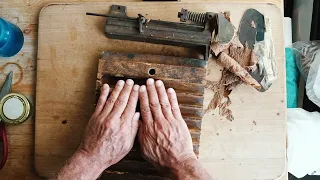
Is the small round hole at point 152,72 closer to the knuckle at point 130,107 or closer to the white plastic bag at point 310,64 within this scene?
the knuckle at point 130,107

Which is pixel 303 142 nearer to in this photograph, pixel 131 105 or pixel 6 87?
pixel 131 105

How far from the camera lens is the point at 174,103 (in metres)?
1.03

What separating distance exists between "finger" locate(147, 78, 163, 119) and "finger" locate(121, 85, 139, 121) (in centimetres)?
3

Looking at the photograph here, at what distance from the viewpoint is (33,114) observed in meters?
1.15

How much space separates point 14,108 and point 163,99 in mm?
431

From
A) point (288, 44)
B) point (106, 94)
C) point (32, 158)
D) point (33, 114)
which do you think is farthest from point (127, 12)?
point (288, 44)

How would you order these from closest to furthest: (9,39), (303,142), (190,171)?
(190,171)
(9,39)
(303,142)

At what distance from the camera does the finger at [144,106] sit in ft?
3.39

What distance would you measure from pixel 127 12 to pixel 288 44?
61 cm

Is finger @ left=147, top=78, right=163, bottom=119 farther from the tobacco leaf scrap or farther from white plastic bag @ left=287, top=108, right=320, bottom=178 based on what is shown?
white plastic bag @ left=287, top=108, right=320, bottom=178

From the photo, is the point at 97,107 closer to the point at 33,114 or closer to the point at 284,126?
the point at 33,114

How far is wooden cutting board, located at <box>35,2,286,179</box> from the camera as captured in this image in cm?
108

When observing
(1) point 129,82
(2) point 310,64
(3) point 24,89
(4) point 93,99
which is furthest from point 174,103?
(2) point 310,64

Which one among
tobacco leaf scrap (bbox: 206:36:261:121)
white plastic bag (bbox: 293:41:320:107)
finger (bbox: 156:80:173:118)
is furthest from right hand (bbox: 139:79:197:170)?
white plastic bag (bbox: 293:41:320:107)
